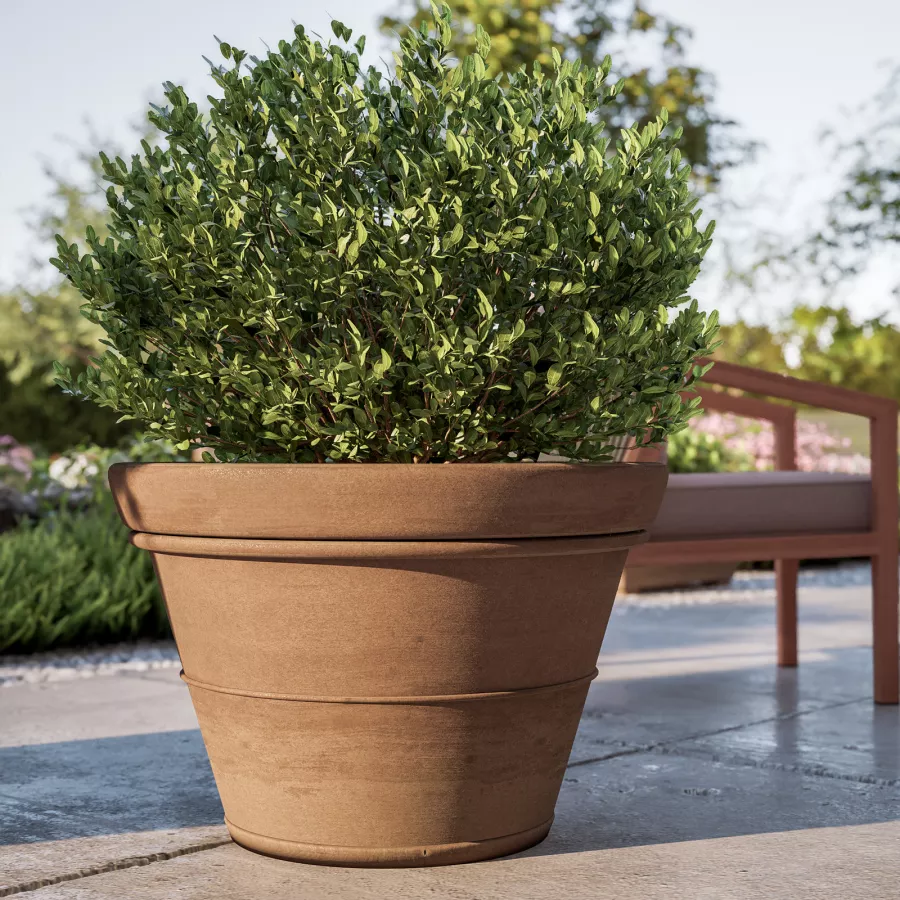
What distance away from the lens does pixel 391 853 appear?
2189mm

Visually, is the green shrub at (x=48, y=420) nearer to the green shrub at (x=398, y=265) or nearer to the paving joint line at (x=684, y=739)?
the paving joint line at (x=684, y=739)

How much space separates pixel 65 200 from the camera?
1013 inches

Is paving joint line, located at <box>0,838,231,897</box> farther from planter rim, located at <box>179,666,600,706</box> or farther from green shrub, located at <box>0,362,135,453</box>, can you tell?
green shrub, located at <box>0,362,135,453</box>

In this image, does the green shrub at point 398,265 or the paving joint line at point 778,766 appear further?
the paving joint line at point 778,766

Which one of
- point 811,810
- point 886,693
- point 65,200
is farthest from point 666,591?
point 65,200

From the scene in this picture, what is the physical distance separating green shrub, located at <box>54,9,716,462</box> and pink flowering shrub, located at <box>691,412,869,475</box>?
728cm

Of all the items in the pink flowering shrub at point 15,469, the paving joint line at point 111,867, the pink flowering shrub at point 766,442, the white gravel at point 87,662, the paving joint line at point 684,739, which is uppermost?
the pink flowering shrub at point 766,442

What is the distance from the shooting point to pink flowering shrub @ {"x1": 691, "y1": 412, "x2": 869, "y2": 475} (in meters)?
9.82

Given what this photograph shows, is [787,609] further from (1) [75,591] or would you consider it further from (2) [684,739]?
(1) [75,591]

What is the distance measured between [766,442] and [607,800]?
25.2 feet

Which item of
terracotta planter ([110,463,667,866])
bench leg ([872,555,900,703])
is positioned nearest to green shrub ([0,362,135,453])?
bench leg ([872,555,900,703])

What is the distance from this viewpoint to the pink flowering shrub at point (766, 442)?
9.82 metres

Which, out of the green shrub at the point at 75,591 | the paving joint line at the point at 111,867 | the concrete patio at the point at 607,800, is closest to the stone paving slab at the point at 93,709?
the concrete patio at the point at 607,800

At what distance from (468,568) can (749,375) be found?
75.0 inches
